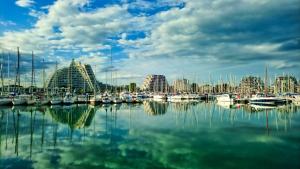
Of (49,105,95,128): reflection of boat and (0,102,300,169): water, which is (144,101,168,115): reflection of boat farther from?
(0,102,300,169): water

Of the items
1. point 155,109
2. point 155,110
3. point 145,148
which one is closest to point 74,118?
point 155,110

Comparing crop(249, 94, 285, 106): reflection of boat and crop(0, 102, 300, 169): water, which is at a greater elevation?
crop(249, 94, 285, 106): reflection of boat

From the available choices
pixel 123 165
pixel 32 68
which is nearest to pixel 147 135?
pixel 123 165

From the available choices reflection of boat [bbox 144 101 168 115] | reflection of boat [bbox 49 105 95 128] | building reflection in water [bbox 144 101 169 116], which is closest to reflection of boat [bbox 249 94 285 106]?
reflection of boat [bbox 144 101 168 115]

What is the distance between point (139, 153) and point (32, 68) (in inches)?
3102

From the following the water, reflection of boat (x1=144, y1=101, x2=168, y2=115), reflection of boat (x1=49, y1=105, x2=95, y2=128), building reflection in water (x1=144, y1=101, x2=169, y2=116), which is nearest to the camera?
the water

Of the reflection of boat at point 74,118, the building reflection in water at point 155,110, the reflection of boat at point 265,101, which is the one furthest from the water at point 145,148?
the reflection of boat at point 265,101

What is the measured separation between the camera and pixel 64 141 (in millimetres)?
33781

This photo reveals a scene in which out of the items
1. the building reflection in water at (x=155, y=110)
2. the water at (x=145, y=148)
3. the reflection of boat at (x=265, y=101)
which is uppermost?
the reflection of boat at (x=265, y=101)

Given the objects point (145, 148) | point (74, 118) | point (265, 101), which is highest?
point (265, 101)

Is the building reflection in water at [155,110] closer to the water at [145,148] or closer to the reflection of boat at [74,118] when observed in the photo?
the reflection of boat at [74,118]

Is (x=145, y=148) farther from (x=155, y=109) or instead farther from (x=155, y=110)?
(x=155, y=109)

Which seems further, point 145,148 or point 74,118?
point 74,118

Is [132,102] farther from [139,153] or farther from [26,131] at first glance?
[139,153]
